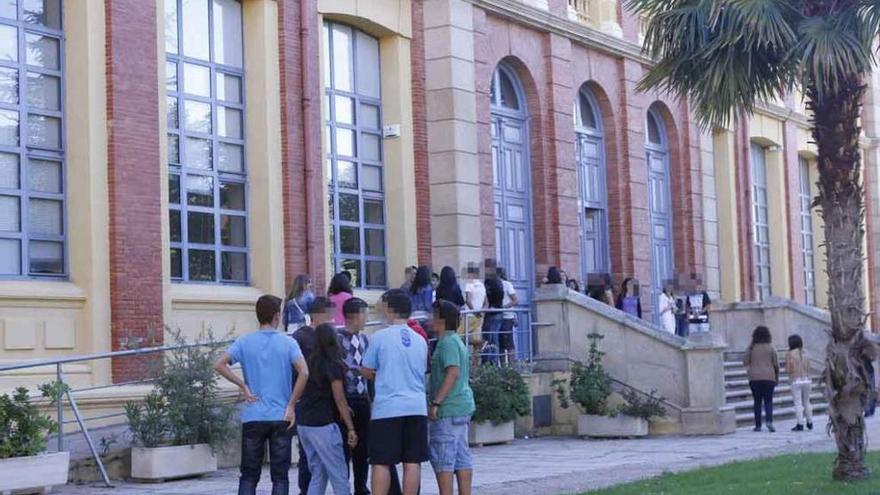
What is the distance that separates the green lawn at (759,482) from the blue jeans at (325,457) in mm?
2814

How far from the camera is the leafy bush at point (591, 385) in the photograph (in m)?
20.5

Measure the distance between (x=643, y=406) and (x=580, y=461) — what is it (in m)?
3.46

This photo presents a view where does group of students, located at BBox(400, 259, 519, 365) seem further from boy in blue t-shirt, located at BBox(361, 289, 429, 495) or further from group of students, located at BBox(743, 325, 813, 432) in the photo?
boy in blue t-shirt, located at BBox(361, 289, 429, 495)

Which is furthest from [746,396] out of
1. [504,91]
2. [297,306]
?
[297,306]

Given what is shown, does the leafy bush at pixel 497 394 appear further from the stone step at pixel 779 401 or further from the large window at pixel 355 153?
the stone step at pixel 779 401

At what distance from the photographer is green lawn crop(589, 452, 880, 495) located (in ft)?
42.5

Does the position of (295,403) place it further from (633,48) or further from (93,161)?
(633,48)

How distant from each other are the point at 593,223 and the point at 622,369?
6913mm

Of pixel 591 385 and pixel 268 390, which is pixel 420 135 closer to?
pixel 591 385

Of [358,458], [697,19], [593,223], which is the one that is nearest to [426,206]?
[593,223]

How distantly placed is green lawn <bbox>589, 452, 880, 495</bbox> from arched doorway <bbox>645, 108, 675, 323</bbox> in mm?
13736

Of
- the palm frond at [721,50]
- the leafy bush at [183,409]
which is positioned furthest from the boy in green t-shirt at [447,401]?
the palm frond at [721,50]

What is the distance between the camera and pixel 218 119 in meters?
19.5

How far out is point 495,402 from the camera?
19.1 meters
